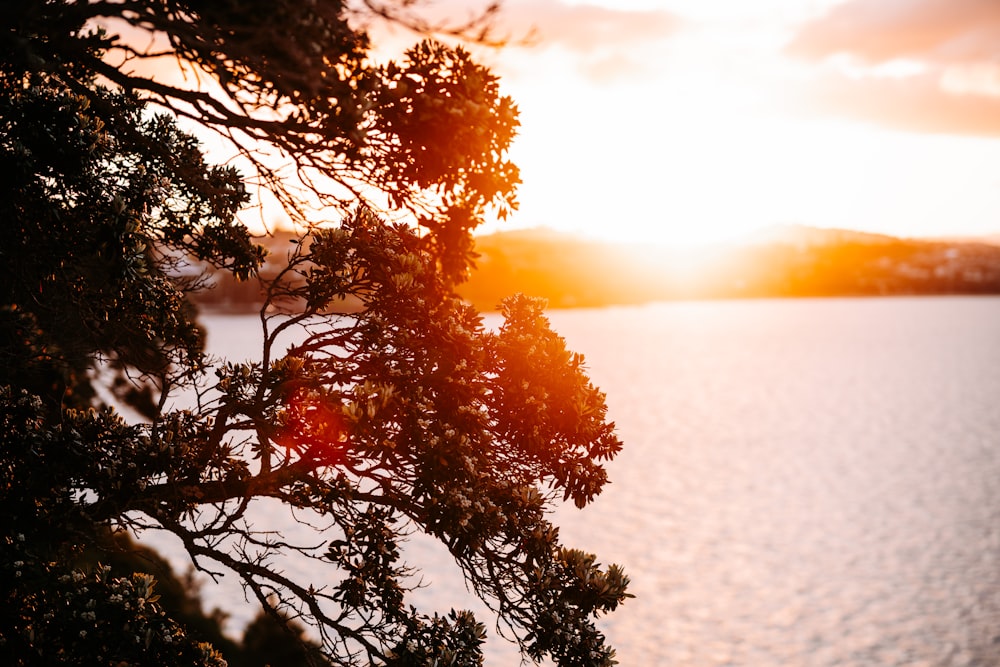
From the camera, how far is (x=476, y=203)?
7.75m

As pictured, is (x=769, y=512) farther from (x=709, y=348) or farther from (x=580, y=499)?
(x=709, y=348)

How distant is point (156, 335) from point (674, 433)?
7726 centimetres

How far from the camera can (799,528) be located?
176ft

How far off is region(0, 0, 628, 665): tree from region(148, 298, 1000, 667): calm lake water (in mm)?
29784

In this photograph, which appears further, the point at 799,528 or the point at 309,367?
the point at 799,528

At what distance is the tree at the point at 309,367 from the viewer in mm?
6934

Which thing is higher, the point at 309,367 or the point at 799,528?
the point at 799,528

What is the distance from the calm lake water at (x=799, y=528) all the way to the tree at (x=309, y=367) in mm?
29784

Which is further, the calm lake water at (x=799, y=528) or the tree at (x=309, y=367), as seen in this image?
the calm lake water at (x=799, y=528)

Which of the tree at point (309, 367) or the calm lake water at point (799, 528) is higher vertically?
the calm lake water at point (799, 528)

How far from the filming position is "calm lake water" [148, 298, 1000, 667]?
38469 mm

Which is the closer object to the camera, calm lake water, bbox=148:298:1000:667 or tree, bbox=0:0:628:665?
tree, bbox=0:0:628:665

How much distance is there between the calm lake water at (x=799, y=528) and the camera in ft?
126

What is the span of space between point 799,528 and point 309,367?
52.7 metres
